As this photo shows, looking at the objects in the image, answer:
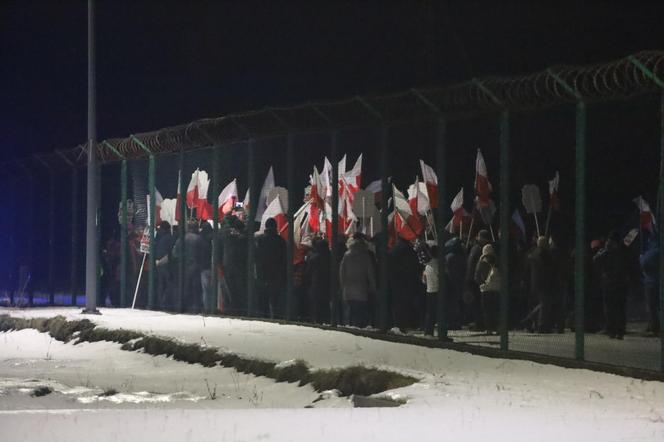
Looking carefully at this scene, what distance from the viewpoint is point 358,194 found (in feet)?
61.4

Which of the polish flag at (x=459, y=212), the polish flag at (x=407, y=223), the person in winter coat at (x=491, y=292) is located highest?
the polish flag at (x=459, y=212)

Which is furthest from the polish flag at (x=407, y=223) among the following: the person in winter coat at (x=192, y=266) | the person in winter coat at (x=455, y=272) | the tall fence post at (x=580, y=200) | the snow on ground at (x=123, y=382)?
the tall fence post at (x=580, y=200)

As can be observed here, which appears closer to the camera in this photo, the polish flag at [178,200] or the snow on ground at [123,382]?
the snow on ground at [123,382]

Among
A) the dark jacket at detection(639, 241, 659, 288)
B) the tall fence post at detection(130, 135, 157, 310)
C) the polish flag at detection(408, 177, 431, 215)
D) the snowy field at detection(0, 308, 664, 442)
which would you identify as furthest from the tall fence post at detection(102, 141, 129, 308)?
the dark jacket at detection(639, 241, 659, 288)

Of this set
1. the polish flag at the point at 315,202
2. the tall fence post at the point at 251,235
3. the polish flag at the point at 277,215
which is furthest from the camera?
the polish flag at the point at 315,202

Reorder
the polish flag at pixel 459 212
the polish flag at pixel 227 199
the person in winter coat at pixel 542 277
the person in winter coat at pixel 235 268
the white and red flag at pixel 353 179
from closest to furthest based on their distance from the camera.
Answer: the person in winter coat at pixel 542 277 < the person in winter coat at pixel 235 268 < the white and red flag at pixel 353 179 < the polish flag at pixel 227 199 < the polish flag at pixel 459 212

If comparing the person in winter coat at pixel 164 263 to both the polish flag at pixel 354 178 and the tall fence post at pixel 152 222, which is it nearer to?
the tall fence post at pixel 152 222

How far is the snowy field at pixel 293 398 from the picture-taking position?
31.4ft

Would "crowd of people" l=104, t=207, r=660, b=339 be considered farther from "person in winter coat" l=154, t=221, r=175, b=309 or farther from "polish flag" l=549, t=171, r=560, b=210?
"person in winter coat" l=154, t=221, r=175, b=309

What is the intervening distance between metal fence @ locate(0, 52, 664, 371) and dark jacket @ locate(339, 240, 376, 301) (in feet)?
0.53

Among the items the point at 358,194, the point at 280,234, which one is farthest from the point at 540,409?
the point at 280,234

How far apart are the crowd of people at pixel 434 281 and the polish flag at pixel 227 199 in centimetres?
78

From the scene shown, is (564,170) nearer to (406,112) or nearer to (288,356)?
(406,112)

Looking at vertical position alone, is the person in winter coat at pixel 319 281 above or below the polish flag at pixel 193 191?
below
